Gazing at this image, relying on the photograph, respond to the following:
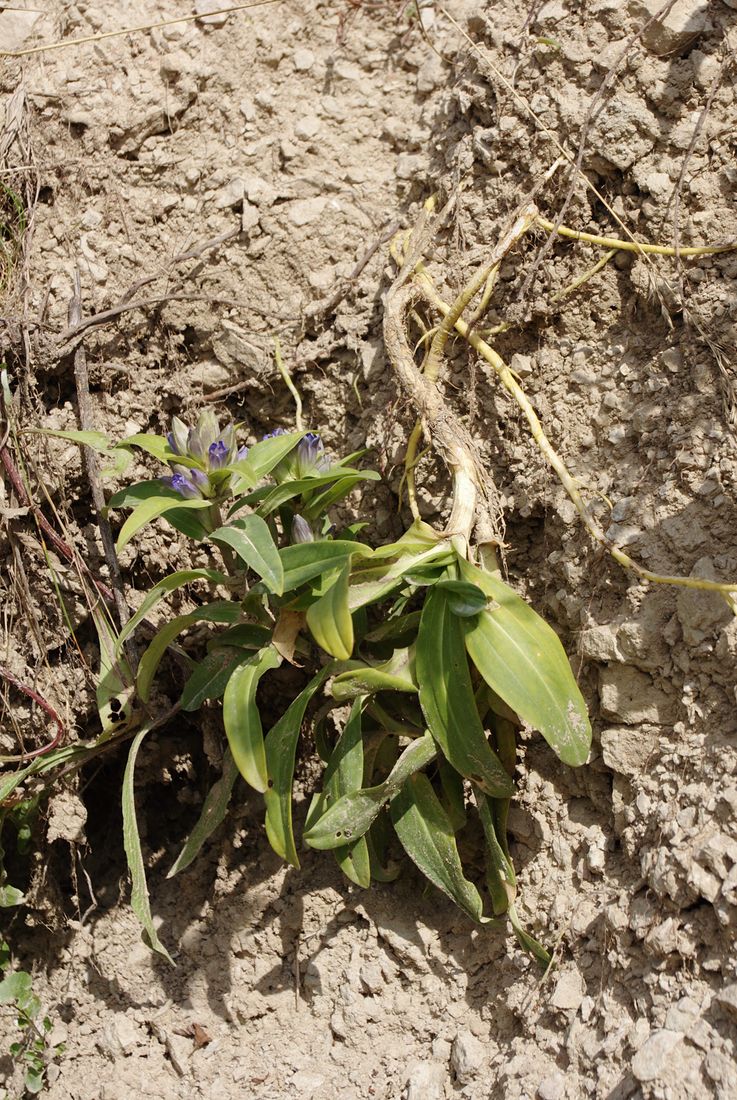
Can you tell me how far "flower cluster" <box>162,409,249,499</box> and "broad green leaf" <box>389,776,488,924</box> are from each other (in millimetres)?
867

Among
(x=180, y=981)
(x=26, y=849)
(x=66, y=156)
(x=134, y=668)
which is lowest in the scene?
(x=180, y=981)

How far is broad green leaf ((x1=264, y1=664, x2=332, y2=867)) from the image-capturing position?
217cm

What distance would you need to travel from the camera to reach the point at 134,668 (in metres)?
2.62

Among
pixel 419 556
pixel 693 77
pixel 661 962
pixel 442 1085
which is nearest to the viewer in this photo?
pixel 661 962

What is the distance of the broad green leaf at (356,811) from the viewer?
212 centimetres

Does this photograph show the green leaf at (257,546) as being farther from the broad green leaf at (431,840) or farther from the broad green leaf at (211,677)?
the broad green leaf at (431,840)

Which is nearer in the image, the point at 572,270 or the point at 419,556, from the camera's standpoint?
the point at 419,556

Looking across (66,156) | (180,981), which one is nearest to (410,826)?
(180,981)

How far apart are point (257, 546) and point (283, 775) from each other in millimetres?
529

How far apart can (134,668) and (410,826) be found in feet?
2.92

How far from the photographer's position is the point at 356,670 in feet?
7.08

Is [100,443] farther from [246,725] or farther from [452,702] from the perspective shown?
[452,702]

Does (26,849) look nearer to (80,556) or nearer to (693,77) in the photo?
(80,556)

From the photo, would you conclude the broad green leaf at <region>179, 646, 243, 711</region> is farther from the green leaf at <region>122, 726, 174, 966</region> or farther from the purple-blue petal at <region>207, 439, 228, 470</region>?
the purple-blue petal at <region>207, 439, 228, 470</region>
